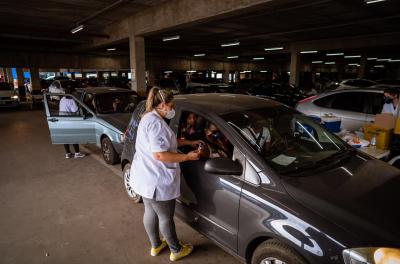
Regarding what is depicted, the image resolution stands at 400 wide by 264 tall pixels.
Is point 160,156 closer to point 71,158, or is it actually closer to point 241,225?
point 241,225

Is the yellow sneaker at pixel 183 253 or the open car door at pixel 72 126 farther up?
the open car door at pixel 72 126

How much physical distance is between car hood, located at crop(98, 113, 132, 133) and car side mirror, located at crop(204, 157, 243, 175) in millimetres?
3638

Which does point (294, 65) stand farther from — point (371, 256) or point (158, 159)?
point (371, 256)

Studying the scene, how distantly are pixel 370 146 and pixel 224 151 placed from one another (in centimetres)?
259

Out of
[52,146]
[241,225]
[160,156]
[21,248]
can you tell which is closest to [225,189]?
[241,225]

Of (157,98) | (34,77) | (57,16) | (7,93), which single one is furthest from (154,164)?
(34,77)

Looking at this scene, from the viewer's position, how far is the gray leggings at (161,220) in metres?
2.71

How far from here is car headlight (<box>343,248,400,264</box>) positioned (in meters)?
1.68

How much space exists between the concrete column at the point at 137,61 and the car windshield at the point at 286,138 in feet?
38.0

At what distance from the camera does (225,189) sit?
2527mm

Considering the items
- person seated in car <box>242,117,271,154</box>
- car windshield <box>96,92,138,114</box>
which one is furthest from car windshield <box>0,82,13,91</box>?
person seated in car <box>242,117,271,154</box>

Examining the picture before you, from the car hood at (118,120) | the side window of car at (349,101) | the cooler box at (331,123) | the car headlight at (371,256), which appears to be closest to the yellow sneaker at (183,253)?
the car headlight at (371,256)

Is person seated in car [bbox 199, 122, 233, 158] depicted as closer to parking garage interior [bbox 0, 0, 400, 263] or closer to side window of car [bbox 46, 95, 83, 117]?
parking garage interior [bbox 0, 0, 400, 263]

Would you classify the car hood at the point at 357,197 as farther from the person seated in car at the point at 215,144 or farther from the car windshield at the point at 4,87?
the car windshield at the point at 4,87
